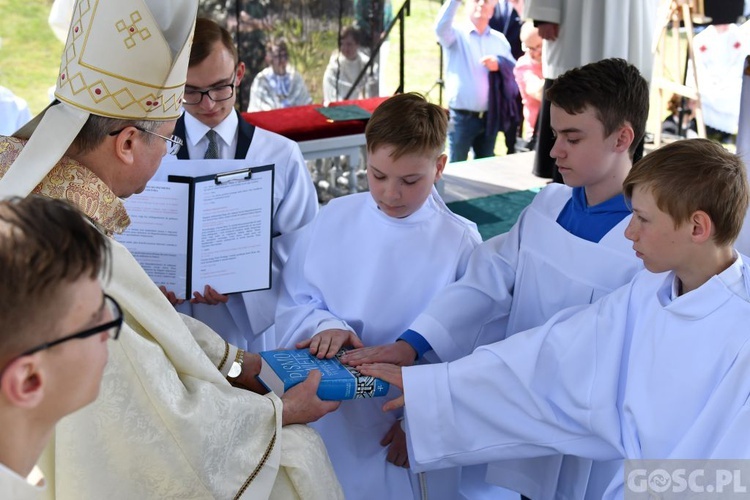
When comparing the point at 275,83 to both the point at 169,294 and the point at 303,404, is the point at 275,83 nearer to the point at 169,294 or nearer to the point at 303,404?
the point at 169,294

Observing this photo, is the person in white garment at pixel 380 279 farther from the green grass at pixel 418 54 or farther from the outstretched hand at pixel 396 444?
the green grass at pixel 418 54

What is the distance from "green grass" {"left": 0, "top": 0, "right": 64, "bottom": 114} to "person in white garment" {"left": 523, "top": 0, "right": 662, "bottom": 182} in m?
6.42

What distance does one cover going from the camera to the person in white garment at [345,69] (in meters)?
7.98

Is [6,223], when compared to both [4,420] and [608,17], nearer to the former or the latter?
[4,420]

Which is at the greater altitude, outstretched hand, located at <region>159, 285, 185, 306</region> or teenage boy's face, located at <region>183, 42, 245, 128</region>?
teenage boy's face, located at <region>183, 42, 245, 128</region>

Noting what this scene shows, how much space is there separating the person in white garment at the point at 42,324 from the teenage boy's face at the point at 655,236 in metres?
1.34

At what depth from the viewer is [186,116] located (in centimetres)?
343

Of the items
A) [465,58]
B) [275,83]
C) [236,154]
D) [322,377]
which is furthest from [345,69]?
[322,377]

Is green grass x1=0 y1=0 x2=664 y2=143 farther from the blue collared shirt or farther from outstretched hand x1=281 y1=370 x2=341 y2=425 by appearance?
outstretched hand x1=281 y1=370 x2=341 y2=425

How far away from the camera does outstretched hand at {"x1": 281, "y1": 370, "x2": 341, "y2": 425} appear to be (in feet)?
7.93

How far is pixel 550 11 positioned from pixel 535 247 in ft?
13.8

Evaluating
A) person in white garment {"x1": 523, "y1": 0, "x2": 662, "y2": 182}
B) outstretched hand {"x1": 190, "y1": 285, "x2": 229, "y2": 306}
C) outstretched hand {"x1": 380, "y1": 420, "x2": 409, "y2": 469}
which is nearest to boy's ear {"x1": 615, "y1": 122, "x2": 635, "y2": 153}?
outstretched hand {"x1": 380, "y1": 420, "x2": 409, "y2": 469}

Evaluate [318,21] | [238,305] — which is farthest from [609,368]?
A: [318,21]

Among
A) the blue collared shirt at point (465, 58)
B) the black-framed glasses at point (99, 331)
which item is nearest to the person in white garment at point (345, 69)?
the blue collared shirt at point (465, 58)
